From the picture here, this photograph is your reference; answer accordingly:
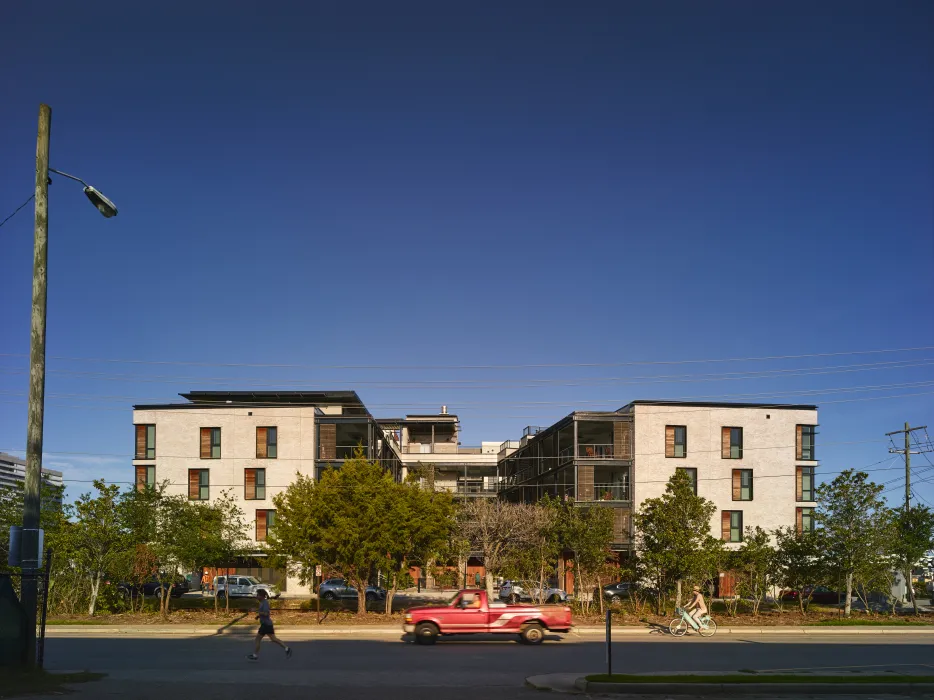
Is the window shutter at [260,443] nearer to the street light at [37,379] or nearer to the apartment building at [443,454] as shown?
the apartment building at [443,454]

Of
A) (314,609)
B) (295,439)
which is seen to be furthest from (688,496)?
(295,439)

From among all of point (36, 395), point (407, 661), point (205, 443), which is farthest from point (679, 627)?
point (205, 443)

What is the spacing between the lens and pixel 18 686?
47.0 ft

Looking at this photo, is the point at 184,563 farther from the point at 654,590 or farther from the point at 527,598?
the point at 654,590

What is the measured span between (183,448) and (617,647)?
38670 mm

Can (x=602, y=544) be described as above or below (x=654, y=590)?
above

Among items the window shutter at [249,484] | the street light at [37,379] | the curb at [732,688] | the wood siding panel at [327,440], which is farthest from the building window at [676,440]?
the street light at [37,379]

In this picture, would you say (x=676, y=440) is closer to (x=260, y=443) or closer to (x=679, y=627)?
(x=679, y=627)

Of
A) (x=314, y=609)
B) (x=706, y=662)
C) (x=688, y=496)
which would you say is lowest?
(x=314, y=609)

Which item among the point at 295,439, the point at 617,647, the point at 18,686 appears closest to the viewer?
the point at 18,686

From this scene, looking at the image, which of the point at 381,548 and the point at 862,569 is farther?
the point at 862,569

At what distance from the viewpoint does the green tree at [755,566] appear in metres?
34.8

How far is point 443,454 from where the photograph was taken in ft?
285

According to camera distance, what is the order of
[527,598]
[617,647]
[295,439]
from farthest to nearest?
[295,439], [527,598], [617,647]
